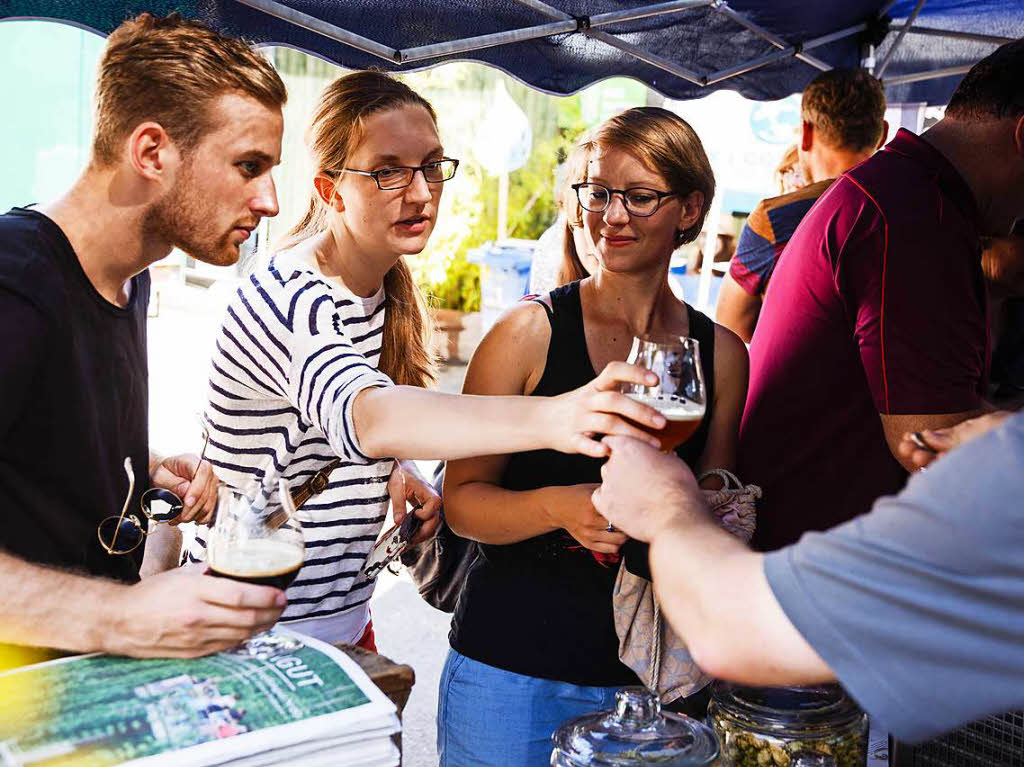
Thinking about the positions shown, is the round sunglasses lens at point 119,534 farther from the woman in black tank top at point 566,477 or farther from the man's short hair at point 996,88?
the man's short hair at point 996,88

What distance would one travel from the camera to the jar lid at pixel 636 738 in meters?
1.43

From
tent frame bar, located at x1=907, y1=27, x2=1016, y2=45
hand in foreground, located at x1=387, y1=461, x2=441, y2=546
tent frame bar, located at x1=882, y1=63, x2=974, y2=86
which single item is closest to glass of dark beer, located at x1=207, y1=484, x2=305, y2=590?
hand in foreground, located at x1=387, y1=461, x2=441, y2=546

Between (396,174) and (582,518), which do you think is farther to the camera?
(396,174)

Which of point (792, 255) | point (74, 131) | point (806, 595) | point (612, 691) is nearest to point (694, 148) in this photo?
point (792, 255)

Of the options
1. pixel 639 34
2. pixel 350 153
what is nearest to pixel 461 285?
pixel 639 34

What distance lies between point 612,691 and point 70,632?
1.10 meters

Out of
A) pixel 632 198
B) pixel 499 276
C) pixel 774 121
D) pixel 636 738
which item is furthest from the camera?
pixel 499 276

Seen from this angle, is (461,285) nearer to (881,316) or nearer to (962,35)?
(962,35)

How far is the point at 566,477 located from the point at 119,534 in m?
0.87

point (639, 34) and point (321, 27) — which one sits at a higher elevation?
point (639, 34)

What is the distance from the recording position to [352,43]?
2.72 meters

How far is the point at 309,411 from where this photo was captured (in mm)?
1785

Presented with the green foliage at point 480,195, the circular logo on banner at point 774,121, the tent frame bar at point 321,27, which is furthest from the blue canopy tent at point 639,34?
the green foliage at point 480,195

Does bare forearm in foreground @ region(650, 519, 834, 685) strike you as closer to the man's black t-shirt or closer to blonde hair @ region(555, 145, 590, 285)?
the man's black t-shirt
